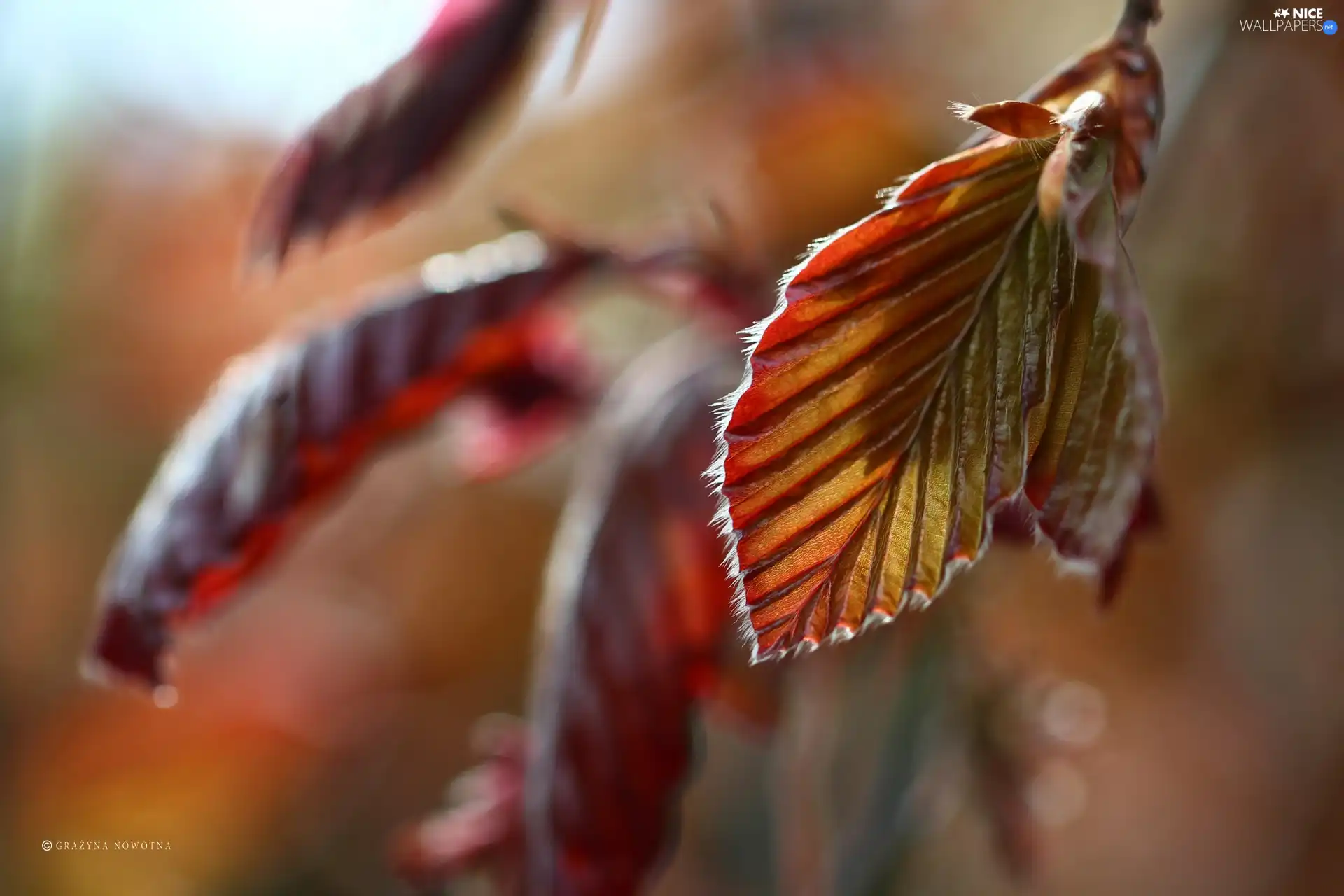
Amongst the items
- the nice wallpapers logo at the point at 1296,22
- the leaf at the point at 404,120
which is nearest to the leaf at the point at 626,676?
the leaf at the point at 404,120

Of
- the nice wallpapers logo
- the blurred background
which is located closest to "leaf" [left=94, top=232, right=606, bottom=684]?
the blurred background

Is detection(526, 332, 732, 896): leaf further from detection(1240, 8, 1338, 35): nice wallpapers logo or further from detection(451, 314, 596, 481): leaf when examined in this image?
detection(1240, 8, 1338, 35): nice wallpapers logo

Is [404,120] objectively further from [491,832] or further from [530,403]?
[491,832]

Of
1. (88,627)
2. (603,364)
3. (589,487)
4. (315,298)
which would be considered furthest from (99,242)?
(589,487)

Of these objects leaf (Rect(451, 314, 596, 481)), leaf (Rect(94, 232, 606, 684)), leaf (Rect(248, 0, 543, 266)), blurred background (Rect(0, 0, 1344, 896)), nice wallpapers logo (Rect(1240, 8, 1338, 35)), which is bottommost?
blurred background (Rect(0, 0, 1344, 896))

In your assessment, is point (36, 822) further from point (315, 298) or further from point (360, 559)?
point (315, 298)

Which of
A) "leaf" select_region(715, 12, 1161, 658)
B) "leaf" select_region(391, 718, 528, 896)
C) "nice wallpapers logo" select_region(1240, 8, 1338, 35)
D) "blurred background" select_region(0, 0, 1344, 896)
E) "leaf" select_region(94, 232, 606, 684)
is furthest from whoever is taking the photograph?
"blurred background" select_region(0, 0, 1344, 896)

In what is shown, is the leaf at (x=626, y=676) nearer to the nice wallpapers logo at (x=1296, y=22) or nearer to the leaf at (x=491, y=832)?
the leaf at (x=491, y=832)
